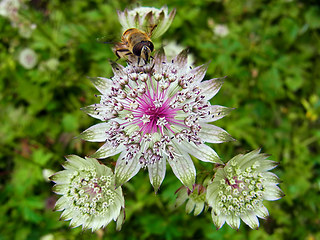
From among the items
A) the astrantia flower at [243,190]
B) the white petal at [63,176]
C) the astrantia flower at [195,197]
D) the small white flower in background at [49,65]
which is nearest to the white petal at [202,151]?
the astrantia flower at [243,190]

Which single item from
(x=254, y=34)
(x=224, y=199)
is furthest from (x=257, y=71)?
(x=224, y=199)

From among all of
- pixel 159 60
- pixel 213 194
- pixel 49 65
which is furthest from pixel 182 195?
pixel 49 65

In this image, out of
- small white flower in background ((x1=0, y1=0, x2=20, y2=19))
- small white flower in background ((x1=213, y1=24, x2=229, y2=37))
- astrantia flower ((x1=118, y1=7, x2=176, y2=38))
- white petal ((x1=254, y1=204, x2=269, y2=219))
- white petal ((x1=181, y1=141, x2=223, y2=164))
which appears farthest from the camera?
small white flower in background ((x1=213, y1=24, x2=229, y2=37))

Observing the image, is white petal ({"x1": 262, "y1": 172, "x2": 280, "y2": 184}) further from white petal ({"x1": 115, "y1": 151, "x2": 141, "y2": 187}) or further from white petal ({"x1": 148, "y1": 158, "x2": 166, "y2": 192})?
white petal ({"x1": 115, "y1": 151, "x2": 141, "y2": 187})

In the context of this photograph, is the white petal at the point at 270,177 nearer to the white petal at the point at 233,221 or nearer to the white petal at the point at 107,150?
the white petal at the point at 233,221

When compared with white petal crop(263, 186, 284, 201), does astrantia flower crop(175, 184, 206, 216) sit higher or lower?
lower

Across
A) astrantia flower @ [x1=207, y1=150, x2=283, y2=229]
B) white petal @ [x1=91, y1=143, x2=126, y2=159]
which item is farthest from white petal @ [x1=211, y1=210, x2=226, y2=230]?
white petal @ [x1=91, y1=143, x2=126, y2=159]

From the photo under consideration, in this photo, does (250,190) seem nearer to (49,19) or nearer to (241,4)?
(241,4)
